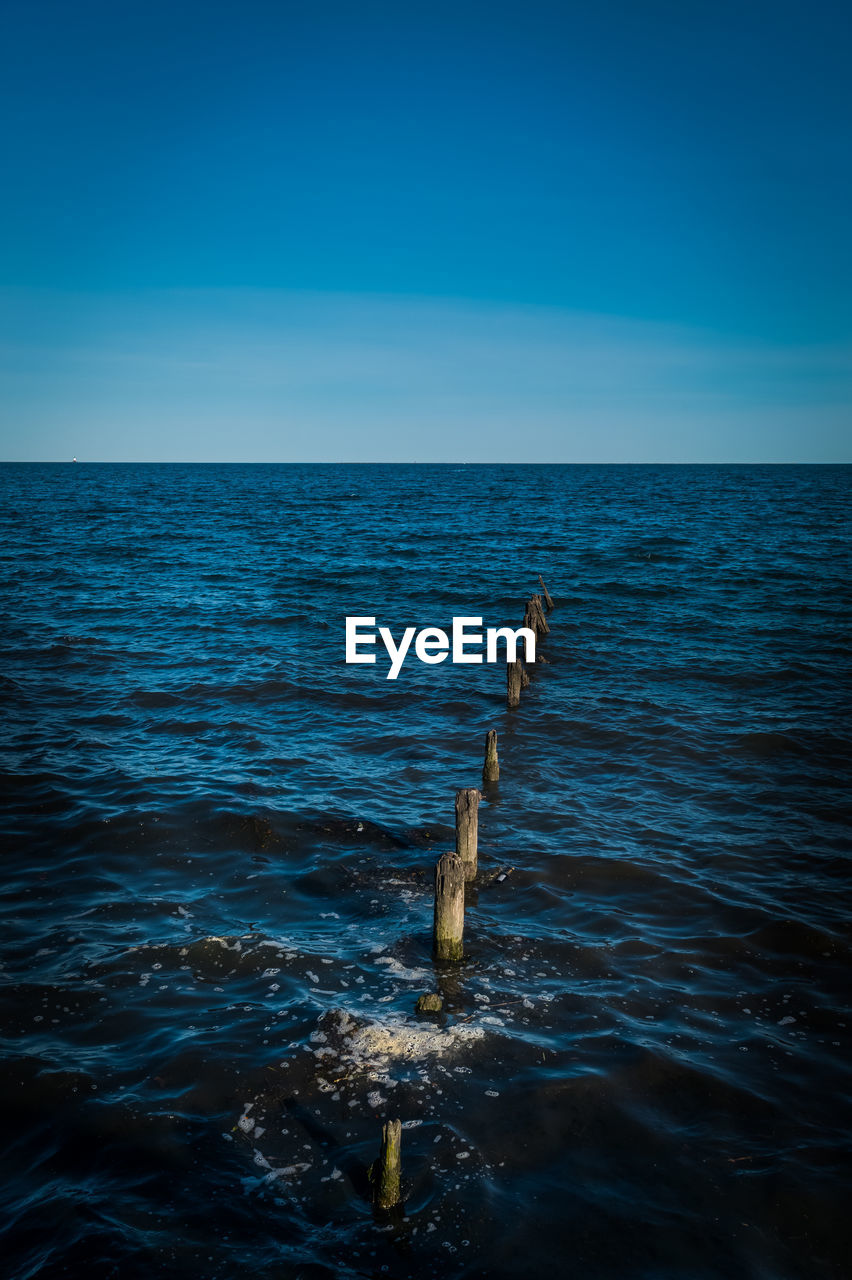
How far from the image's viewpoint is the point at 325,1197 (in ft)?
22.4

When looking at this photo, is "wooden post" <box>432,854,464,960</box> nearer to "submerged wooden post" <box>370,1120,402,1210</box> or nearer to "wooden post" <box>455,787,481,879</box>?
"wooden post" <box>455,787,481,879</box>

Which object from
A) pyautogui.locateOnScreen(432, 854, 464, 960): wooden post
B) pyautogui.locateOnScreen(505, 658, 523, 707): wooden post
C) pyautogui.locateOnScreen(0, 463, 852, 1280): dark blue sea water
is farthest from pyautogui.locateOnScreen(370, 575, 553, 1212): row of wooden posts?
pyautogui.locateOnScreen(505, 658, 523, 707): wooden post

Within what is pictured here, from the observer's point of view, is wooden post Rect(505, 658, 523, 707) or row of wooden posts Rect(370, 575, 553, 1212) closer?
row of wooden posts Rect(370, 575, 553, 1212)

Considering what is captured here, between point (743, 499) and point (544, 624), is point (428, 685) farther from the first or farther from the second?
point (743, 499)

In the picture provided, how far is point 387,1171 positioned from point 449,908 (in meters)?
3.67

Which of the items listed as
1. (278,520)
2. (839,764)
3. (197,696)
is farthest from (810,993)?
(278,520)

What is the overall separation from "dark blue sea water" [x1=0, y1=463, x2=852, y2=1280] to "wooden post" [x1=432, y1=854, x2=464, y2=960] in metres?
0.42

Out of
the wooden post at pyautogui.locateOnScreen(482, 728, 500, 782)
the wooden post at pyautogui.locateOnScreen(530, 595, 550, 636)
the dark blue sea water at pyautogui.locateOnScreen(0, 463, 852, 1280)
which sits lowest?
the dark blue sea water at pyautogui.locateOnScreen(0, 463, 852, 1280)

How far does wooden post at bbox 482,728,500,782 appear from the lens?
15.4m

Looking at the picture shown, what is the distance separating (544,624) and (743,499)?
72884mm

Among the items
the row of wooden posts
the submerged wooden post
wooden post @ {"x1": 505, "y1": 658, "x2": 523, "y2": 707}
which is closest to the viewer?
the submerged wooden post

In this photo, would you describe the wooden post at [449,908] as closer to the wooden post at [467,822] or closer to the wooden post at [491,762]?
the wooden post at [467,822]

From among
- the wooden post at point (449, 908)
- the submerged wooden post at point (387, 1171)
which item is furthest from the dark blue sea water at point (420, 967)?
the wooden post at point (449, 908)

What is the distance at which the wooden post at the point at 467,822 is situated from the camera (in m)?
10.9
